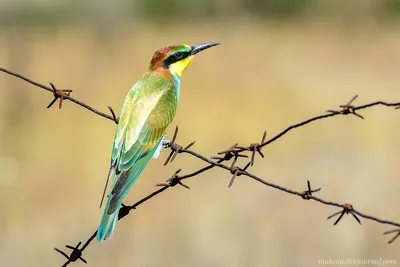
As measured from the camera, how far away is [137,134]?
416 cm

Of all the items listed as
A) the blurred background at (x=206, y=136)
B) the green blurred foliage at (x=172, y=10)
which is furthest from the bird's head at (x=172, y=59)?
the green blurred foliage at (x=172, y=10)

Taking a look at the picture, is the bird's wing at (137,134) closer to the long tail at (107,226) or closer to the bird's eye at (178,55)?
the long tail at (107,226)

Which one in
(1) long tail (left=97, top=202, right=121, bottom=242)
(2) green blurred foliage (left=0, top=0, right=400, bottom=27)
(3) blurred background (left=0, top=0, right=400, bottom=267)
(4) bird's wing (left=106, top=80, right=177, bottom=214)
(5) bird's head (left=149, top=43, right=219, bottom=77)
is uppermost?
(2) green blurred foliage (left=0, top=0, right=400, bottom=27)

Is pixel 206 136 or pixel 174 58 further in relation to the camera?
pixel 206 136

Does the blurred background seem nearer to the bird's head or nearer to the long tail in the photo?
the bird's head

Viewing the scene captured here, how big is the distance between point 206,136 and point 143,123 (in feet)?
21.7

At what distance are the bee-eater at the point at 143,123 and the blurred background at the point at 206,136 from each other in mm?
2934

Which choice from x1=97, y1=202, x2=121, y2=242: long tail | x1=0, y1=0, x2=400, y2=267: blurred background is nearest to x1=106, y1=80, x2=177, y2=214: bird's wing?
x1=97, y1=202, x2=121, y2=242: long tail

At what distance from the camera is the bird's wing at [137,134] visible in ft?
13.1

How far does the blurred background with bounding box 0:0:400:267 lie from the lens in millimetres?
7668

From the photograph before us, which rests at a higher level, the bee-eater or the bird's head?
the bird's head

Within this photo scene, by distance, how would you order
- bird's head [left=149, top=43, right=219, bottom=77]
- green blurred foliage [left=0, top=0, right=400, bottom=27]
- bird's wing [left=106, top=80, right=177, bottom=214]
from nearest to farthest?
1. bird's wing [left=106, top=80, right=177, bottom=214]
2. bird's head [left=149, top=43, right=219, bottom=77]
3. green blurred foliage [left=0, top=0, right=400, bottom=27]

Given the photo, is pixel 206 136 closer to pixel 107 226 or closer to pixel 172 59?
pixel 172 59

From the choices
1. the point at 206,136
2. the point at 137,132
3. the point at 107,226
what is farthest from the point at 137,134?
the point at 206,136
